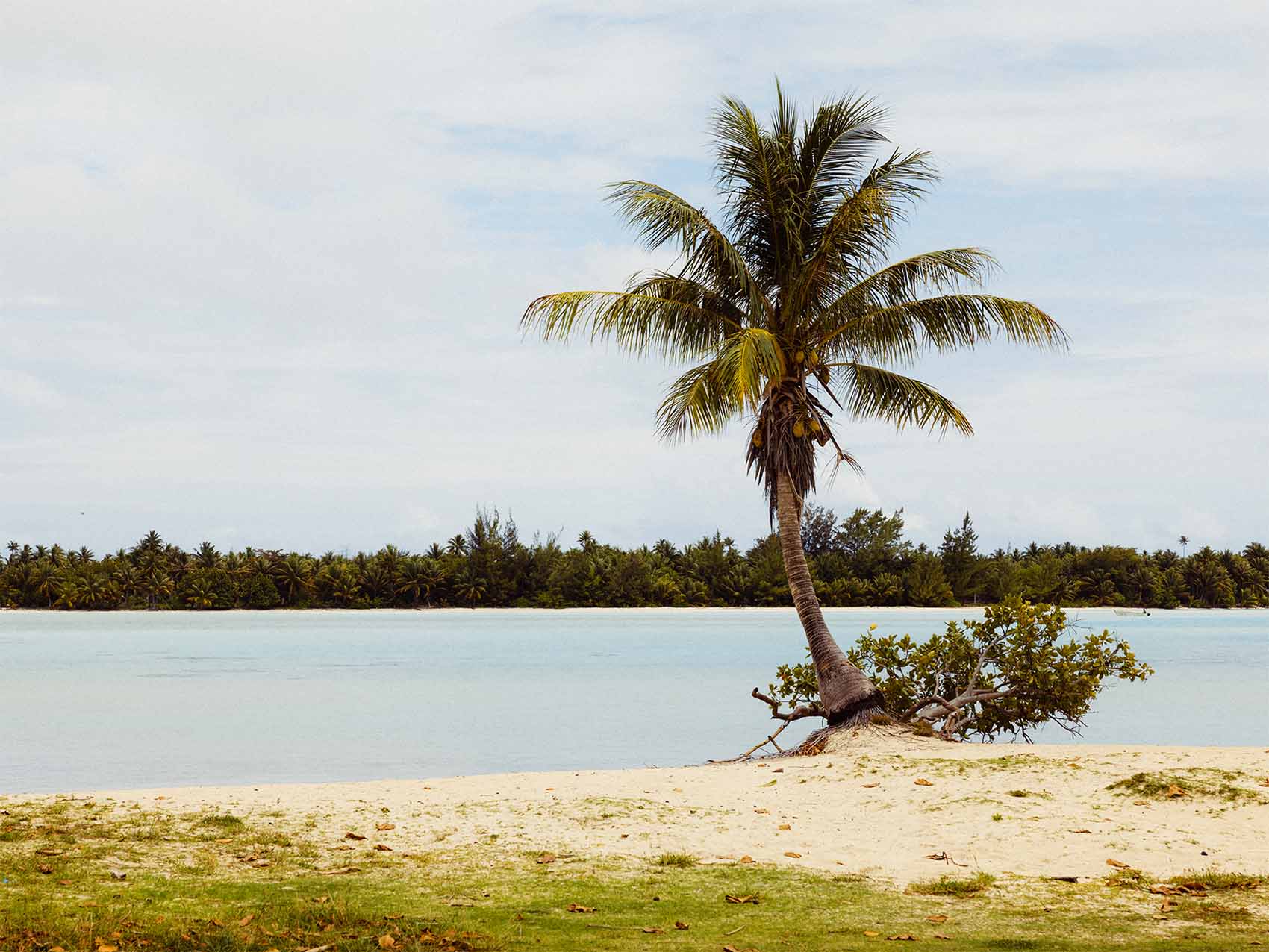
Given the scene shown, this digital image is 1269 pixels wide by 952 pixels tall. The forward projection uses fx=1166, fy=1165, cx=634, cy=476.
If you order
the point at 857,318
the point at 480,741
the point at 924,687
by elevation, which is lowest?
the point at 480,741

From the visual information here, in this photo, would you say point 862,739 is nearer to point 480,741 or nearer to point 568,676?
point 480,741

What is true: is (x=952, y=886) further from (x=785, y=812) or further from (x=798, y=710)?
(x=798, y=710)

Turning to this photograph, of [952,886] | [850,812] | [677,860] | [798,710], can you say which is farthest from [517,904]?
[798,710]

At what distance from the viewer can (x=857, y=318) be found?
49.5ft

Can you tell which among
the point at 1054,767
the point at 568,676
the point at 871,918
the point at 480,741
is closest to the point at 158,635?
the point at 568,676

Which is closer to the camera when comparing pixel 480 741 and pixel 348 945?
pixel 348 945

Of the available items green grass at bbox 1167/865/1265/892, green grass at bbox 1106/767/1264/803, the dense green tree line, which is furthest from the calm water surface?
green grass at bbox 1167/865/1265/892

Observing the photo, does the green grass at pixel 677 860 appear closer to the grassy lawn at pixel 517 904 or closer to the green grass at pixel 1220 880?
the grassy lawn at pixel 517 904

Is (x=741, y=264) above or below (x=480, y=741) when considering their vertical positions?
above

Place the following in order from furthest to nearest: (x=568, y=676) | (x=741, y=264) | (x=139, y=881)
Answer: (x=568, y=676) < (x=741, y=264) < (x=139, y=881)

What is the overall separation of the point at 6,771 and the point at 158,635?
29.0 meters

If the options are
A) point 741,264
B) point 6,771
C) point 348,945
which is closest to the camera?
point 348,945

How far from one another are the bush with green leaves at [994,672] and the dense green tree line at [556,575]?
3396 centimetres

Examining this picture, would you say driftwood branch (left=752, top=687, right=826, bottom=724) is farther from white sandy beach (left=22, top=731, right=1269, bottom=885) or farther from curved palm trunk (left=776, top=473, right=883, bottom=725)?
white sandy beach (left=22, top=731, right=1269, bottom=885)
